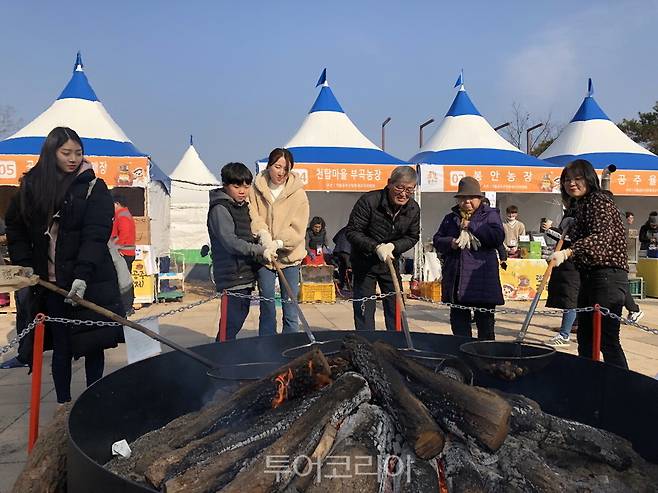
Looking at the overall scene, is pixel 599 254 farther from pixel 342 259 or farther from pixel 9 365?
pixel 342 259

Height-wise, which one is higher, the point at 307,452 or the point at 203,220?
the point at 203,220

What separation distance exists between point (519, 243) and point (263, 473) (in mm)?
9382

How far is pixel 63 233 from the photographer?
2939mm

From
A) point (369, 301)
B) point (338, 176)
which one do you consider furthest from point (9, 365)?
point (338, 176)

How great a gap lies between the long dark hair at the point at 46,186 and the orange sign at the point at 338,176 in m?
7.00

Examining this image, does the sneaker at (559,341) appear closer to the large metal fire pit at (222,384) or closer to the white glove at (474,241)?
the white glove at (474,241)

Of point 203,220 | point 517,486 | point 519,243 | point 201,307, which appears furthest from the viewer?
point 203,220

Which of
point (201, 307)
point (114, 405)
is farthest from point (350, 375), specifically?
point (201, 307)

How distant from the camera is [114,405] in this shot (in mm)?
2201

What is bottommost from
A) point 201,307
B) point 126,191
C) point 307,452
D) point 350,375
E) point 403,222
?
point 201,307

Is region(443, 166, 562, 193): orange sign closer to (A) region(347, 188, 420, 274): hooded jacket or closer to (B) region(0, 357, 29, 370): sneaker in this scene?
(A) region(347, 188, 420, 274): hooded jacket

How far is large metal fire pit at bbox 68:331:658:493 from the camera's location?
2.06 m

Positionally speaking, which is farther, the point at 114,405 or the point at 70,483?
the point at 114,405

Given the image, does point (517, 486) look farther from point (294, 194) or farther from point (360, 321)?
point (294, 194)
